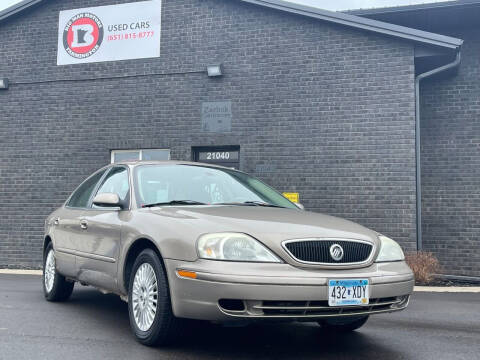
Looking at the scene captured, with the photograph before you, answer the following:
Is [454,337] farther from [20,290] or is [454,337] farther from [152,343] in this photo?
[20,290]

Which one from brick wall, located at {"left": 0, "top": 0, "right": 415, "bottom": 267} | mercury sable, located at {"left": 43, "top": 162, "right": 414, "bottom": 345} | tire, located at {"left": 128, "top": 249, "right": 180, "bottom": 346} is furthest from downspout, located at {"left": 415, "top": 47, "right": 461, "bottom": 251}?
tire, located at {"left": 128, "top": 249, "right": 180, "bottom": 346}

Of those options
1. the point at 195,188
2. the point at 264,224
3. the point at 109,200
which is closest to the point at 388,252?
the point at 264,224

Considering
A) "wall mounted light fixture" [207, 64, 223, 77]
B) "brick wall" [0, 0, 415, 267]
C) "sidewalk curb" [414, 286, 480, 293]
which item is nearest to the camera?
"sidewalk curb" [414, 286, 480, 293]

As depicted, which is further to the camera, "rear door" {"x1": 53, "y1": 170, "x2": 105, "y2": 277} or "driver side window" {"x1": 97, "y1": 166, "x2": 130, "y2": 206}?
"rear door" {"x1": 53, "y1": 170, "x2": 105, "y2": 277}

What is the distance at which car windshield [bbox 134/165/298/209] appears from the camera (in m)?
4.82

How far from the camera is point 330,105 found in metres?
10.5

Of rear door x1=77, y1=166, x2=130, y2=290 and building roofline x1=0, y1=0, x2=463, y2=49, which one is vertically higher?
building roofline x1=0, y1=0, x2=463, y2=49

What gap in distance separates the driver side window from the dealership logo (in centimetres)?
697

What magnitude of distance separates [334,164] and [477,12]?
150 inches

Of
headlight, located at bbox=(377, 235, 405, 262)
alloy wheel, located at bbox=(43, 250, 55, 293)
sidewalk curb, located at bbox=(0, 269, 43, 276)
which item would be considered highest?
headlight, located at bbox=(377, 235, 405, 262)

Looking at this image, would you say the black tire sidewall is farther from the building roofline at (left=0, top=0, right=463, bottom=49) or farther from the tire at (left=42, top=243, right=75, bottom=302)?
the building roofline at (left=0, top=0, right=463, bottom=49)


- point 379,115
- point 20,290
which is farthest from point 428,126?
point 20,290

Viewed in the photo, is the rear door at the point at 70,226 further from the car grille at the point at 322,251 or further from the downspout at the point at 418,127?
the downspout at the point at 418,127

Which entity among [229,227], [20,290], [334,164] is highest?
[334,164]
